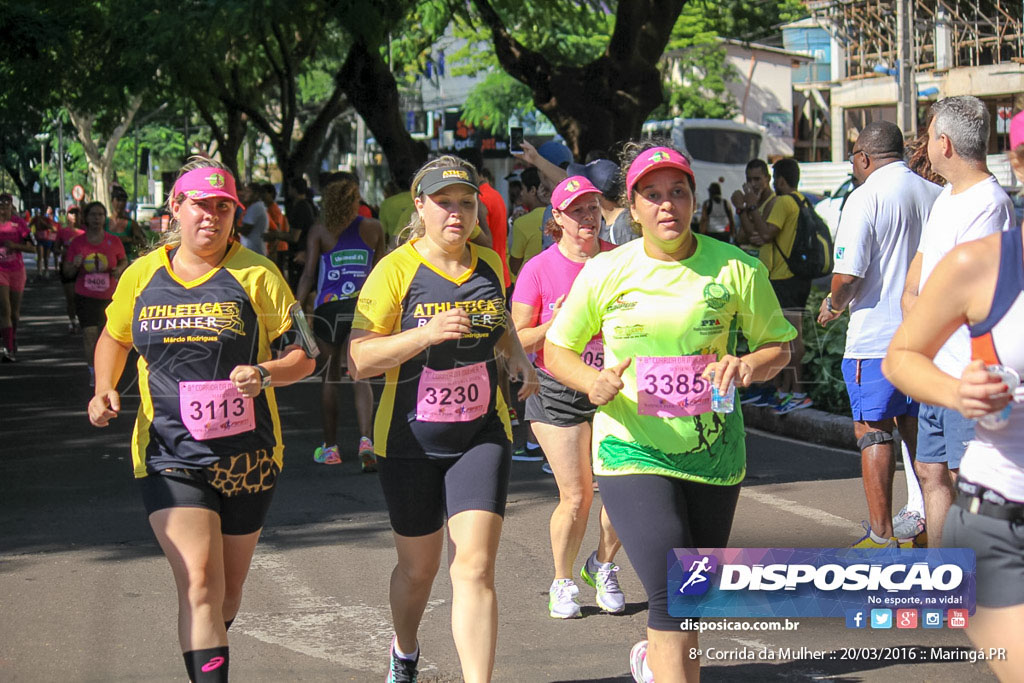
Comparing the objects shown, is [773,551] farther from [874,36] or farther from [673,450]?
[874,36]

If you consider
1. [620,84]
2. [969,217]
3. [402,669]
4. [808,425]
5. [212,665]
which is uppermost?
[620,84]

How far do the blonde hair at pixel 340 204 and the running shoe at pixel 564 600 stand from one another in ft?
14.1

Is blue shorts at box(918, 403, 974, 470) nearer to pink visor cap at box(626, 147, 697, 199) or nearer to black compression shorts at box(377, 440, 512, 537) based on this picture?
pink visor cap at box(626, 147, 697, 199)

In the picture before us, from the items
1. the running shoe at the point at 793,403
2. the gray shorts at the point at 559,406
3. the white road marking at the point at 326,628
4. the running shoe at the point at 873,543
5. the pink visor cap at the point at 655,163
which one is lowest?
the running shoe at the point at 793,403

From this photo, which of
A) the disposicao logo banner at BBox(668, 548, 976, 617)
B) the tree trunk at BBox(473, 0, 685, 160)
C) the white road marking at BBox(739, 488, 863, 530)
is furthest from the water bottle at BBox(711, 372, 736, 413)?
the tree trunk at BBox(473, 0, 685, 160)

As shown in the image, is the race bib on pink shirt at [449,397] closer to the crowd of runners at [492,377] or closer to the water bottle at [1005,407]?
the crowd of runners at [492,377]

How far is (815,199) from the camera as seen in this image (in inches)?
1002

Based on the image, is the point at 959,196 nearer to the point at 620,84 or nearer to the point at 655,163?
the point at 655,163

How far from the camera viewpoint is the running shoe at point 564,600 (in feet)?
18.9

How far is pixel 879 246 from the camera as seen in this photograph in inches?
247

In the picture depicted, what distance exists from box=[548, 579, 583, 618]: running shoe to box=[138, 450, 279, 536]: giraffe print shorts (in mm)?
1724

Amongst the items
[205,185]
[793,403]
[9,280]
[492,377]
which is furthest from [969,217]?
[9,280]

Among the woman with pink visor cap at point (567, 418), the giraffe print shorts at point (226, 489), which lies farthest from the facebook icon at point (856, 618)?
the giraffe print shorts at point (226, 489)

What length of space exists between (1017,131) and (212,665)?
2.84 metres
